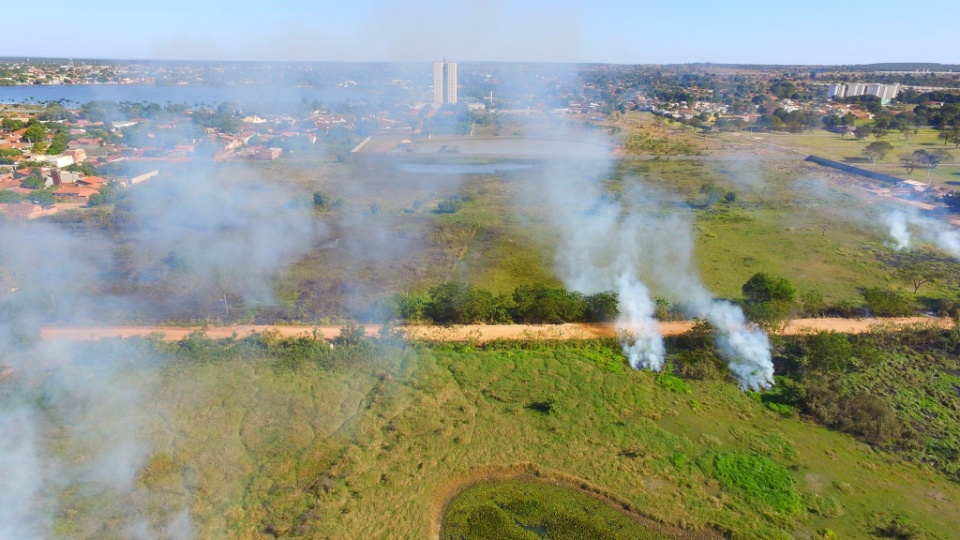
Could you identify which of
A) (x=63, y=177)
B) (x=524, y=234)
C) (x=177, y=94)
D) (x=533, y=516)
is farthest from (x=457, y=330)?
(x=63, y=177)

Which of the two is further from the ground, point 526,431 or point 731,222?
point 731,222

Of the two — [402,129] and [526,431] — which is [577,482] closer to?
[526,431]

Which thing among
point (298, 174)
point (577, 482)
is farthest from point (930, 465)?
point (298, 174)

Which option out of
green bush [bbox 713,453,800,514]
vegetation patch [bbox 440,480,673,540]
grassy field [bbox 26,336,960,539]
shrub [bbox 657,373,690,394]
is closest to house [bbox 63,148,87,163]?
grassy field [bbox 26,336,960,539]

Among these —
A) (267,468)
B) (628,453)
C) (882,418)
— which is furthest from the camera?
(882,418)

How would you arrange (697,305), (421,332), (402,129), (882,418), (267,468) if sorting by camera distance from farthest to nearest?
(402,129), (697,305), (421,332), (882,418), (267,468)

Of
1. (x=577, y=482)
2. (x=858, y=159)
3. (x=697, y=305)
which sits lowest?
(x=577, y=482)

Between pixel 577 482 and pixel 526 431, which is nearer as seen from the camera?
pixel 577 482
